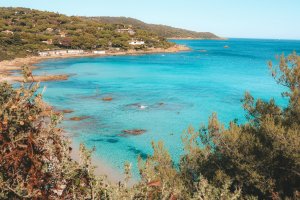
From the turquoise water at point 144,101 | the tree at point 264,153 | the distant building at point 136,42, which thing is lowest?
the turquoise water at point 144,101

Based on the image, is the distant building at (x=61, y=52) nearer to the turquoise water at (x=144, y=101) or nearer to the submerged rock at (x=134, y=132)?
the turquoise water at (x=144, y=101)

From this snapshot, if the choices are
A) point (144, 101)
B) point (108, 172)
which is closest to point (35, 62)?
point (144, 101)

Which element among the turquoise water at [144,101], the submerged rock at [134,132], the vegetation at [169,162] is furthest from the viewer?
the submerged rock at [134,132]

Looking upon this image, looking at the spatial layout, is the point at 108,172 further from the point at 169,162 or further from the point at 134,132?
the point at 134,132

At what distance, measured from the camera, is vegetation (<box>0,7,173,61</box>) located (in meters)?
112

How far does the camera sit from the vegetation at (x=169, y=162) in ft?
17.5

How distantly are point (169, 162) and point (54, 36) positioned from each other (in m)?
131

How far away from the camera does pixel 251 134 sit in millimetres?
12891

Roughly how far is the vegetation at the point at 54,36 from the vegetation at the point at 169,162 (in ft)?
307

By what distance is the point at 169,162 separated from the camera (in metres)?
15.9

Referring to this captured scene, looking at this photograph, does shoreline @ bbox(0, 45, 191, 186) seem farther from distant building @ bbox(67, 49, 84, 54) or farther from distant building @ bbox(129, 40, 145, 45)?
distant building @ bbox(129, 40, 145, 45)

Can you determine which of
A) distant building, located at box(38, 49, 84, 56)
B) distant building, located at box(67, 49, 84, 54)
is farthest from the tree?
distant building, located at box(67, 49, 84, 54)

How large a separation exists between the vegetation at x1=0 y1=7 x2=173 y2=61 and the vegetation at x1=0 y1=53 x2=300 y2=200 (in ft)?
307

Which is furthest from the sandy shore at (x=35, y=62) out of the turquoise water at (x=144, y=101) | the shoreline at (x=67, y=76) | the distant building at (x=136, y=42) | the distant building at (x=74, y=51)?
the distant building at (x=136, y=42)
